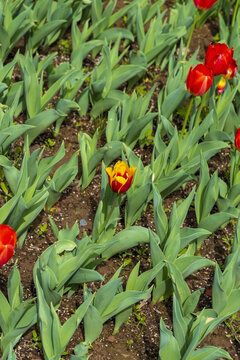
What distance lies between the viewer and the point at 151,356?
2.52 meters

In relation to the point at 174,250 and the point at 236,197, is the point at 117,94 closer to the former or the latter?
the point at 236,197

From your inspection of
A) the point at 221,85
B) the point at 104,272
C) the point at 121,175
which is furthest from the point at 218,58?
the point at 104,272

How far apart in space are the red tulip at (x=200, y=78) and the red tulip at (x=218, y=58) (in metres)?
0.11

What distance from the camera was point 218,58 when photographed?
292cm

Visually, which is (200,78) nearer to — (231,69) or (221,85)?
(231,69)

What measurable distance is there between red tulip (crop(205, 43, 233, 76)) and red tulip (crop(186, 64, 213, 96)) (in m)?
0.11

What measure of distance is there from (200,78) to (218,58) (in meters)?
0.18

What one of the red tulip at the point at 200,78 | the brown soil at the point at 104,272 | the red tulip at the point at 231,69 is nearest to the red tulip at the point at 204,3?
the red tulip at the point at 231,69

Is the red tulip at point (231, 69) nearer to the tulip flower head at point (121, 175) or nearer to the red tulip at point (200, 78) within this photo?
the red tulip at point (200, 78)

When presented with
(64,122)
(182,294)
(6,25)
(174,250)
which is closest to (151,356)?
(182,294)

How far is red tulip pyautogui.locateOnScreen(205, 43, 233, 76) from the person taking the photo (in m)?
2.92

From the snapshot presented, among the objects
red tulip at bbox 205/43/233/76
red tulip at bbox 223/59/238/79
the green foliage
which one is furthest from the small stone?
red tulip at bbox 223/59/238/79

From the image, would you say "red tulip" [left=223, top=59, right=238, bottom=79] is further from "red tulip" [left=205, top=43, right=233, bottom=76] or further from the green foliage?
the green foliage

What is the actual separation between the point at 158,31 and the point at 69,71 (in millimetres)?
807
